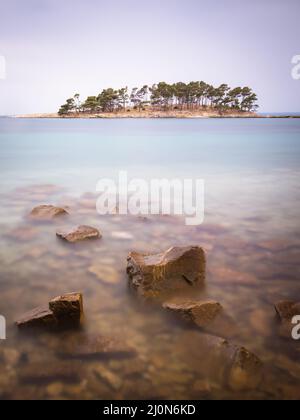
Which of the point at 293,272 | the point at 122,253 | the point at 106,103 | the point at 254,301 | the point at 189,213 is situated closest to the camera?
the point at 254,301

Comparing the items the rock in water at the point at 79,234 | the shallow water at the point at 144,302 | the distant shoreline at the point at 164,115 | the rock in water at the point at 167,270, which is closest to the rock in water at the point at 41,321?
the shallow water at the point at 144,302

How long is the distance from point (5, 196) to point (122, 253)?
6068 mm

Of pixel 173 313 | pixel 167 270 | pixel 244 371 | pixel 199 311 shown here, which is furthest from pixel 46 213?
pixel 244 371

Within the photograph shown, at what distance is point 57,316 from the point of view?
12.2 feet

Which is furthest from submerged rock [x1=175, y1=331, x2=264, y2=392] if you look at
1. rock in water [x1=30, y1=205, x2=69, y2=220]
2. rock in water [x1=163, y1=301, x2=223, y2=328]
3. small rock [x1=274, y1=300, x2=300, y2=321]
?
rock in water [x1=30, y1=205, x2=69, y2=220]

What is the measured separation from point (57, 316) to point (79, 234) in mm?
2594

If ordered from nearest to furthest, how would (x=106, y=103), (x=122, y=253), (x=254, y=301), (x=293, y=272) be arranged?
1. (x=254, y=301)
2. (x=293, y=272)
3. (x=122, y=253)
4. (x=106, y=103)

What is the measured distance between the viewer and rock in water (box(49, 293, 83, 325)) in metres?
3.69

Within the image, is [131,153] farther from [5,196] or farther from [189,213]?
[189,213]

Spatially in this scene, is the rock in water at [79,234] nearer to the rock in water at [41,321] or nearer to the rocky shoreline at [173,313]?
the rocky shoreline at [173,313]

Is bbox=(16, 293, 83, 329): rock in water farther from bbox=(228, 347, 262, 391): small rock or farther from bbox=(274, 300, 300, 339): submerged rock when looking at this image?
bbox=(274, 300, 300, 339): submerged rock

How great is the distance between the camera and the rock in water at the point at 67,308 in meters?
3.69
